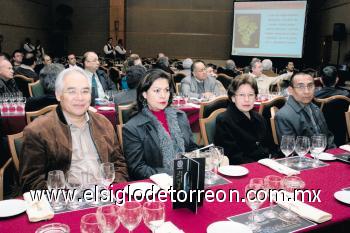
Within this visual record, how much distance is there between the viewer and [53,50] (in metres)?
15.6

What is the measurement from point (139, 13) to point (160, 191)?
1397cm

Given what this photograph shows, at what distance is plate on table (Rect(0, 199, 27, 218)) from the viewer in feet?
5.10

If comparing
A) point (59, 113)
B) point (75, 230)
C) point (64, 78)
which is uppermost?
point (64, 78)

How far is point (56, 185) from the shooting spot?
65.2 inches

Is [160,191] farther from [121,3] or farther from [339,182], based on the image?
[121,3]

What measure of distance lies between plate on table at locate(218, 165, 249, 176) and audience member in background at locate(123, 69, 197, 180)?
0.46 metres

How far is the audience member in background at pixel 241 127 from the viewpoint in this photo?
2.90m

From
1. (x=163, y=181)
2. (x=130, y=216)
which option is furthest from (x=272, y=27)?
(x=130, y=216)

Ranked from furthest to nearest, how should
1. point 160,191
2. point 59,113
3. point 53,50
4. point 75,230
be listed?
point 53,50
point 59,113
point 160,191
point 75,230

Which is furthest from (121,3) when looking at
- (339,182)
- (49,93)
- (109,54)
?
(339,182)

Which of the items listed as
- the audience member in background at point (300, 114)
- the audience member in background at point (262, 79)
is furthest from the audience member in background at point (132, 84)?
the audience member in background at point (262, 79)

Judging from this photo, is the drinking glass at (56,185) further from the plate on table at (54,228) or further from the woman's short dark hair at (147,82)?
the woman's short dark hair at (147,82)

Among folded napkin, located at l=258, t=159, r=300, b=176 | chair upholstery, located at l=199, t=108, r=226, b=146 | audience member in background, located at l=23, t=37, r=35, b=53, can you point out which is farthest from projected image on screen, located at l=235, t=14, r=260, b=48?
folded napkin, located at l=258, t=159, r=300, b=176

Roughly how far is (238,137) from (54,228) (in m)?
1.87
